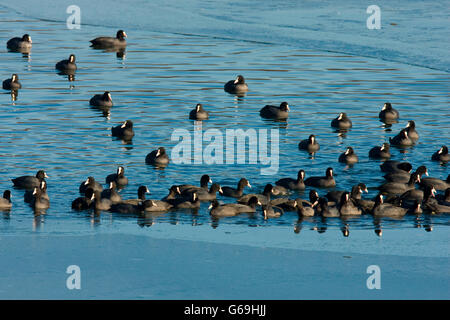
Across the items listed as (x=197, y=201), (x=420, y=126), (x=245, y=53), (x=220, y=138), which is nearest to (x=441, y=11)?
(x=245, y=53)

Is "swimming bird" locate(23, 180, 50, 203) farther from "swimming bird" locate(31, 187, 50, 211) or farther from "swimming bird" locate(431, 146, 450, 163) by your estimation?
"swimming bird" locate(431, 146, 450, 163)

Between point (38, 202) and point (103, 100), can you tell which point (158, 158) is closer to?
point (38, 202)


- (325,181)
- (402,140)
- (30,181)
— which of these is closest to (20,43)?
(30,181)

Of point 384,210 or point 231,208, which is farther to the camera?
point 384,210

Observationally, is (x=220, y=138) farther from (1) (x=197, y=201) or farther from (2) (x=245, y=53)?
(2) (x=245, y=53)

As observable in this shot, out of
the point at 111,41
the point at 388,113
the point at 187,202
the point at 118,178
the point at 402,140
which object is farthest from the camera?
the point at 111,41

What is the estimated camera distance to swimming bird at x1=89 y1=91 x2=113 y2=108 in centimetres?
2752

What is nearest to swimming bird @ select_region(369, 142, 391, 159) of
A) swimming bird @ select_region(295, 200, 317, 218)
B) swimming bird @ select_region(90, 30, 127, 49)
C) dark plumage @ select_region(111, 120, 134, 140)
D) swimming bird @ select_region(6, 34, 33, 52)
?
swimming bird @ select_region(295, 200, 317, 218)

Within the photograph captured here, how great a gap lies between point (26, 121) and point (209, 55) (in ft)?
35.2

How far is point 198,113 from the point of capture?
26047mm

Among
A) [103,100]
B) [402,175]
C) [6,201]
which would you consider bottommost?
[6,201]

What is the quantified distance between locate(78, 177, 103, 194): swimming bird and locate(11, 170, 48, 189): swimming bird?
89cm

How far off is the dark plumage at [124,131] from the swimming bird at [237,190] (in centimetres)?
542

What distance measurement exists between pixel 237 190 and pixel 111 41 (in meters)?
18.5
